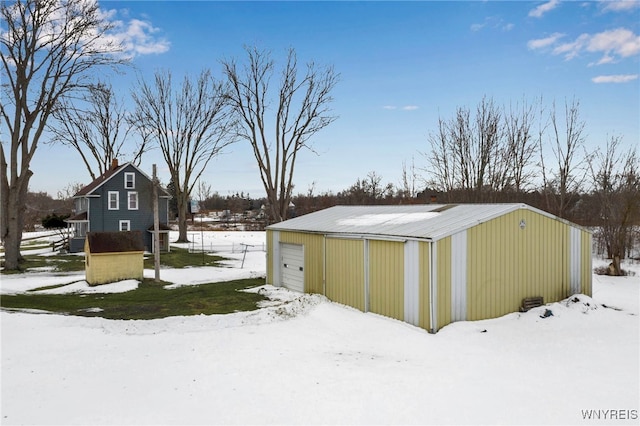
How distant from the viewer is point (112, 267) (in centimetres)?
1827

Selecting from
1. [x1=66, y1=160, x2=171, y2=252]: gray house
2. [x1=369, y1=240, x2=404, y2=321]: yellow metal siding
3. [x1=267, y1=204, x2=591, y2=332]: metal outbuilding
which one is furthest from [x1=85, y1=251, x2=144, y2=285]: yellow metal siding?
[x1=66, y1=160, x2=171, y2=252]: gray house

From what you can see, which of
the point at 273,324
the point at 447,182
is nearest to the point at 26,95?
the point at 273,324

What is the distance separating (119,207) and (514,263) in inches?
1180

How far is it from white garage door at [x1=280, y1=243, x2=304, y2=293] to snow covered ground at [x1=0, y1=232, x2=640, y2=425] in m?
3.79

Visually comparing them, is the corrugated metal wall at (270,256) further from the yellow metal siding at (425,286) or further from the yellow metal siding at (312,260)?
the yellow metal siding at (425,286)

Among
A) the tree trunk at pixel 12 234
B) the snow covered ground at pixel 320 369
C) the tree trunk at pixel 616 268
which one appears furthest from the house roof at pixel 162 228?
the tree trunk at pixel 616 268

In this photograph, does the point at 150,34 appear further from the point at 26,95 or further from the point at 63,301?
the point at 63,301

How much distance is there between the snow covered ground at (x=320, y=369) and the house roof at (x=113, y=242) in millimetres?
7493

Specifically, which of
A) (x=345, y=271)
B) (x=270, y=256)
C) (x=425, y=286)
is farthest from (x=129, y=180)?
(x=425, y=286)

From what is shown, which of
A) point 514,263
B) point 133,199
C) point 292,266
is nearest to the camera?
point 514,263

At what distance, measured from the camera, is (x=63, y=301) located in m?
14.4

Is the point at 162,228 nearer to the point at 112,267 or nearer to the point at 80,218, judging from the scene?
the point at 80,218

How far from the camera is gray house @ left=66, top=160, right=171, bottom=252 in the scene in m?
31.7

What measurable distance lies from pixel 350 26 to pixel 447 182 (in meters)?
15.4
